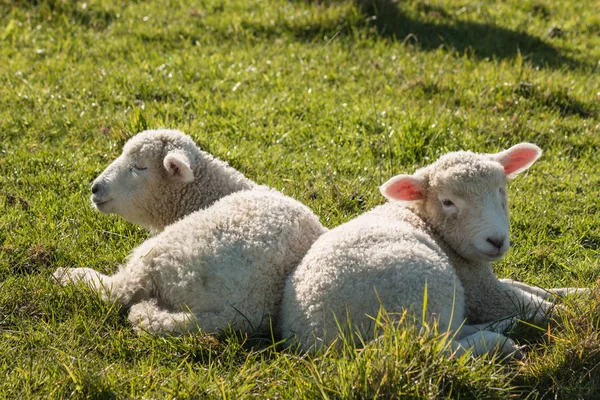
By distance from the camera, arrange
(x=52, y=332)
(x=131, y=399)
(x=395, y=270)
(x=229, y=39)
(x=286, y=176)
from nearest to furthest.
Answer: (x=131, y=399) < (x=395, y=270) < (x=52, y=332) < (x=286, y=176) < (x=229, y=39)

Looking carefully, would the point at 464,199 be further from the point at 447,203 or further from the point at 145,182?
the point at 145,182

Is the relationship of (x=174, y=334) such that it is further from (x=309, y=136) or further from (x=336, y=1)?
(x=336, y=1)

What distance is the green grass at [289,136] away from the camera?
13.4ft

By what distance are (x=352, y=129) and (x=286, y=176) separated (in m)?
1.03

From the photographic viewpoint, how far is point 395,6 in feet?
→ 32.7

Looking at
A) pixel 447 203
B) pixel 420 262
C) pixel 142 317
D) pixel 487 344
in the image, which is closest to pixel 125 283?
pixel 142 317

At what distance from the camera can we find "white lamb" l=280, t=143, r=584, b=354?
4.27 metres

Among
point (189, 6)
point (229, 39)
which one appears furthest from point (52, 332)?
point (189, 6)

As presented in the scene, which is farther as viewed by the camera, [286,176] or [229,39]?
[229,39]

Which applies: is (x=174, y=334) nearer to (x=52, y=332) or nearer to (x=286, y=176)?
(x=52, y=332)

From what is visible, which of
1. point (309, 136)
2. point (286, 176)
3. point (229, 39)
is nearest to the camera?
point (286, 176)

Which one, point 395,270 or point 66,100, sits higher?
point 395,270

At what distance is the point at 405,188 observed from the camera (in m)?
5.21

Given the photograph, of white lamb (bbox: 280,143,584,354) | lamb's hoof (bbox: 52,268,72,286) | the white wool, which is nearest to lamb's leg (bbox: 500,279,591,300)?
white lamb (bbox: 280,143,584,354)
